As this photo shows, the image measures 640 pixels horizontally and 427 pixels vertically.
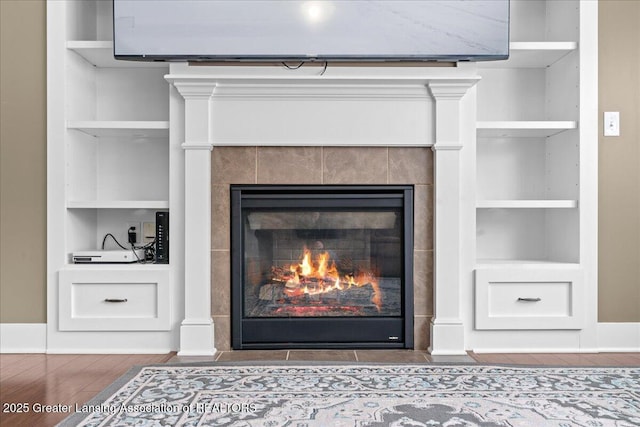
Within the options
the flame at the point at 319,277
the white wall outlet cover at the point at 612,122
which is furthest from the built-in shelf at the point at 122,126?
the white wall outlet cover at the point at 612,122

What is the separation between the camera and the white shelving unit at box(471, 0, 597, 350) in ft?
10.0

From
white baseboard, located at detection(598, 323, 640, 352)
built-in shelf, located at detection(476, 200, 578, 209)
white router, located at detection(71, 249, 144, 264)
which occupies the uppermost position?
built-in shelf, located at detection(476, 200, 578, 209)

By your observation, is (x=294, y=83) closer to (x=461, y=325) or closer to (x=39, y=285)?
(x=461, y=325)

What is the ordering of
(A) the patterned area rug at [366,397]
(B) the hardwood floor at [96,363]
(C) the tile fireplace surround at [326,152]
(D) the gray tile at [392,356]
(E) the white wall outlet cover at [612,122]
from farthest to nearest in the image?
1. (E) the white wall outlet cover at [612,122]
2. (C) the tile fireplace surround at [326,152]
3. (D) the gray tile at [392,356]
4. (B) the hardwood floor at [96,363]
5. (A) the patterned area rug at [366,397]

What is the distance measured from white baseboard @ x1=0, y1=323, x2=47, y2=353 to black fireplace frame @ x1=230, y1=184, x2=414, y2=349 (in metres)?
0.97

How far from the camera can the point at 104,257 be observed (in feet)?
10.1

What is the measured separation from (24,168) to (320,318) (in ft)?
5.51

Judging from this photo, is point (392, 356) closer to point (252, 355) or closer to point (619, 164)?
point (252, 355)

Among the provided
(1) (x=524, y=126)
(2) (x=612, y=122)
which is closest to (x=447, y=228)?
(1) (x=524, y=126)

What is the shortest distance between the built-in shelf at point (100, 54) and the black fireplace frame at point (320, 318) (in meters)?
0.90

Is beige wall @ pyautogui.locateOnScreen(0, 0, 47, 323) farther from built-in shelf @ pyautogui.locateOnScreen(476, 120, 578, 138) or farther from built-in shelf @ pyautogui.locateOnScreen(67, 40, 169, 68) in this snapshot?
built-in shelf @ pyautogui.locateOnScreen(476, 120, 578, 138)

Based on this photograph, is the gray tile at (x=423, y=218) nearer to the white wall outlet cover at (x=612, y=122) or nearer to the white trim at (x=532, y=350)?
the white trim at (x=532, y=350)

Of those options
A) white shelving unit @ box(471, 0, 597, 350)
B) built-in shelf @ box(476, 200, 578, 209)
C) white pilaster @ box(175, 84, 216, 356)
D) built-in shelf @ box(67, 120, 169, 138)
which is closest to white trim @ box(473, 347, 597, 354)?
→ white shelving unit @ box(471, 0, 597, 350)

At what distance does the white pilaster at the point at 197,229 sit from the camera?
9.88ft
